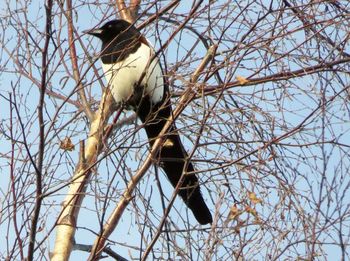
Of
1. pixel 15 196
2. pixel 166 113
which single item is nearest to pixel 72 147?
pixel 15 196

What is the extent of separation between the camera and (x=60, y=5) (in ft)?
12.7

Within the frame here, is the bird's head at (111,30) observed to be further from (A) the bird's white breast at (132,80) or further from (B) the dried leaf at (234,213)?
(B) the dried leaf at (234,213)

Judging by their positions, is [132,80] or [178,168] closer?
[178,168]

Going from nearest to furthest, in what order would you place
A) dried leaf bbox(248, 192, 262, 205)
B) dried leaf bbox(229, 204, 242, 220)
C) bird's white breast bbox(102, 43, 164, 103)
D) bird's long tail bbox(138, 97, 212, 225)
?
dried leaf bbox(229, 204, 242, 220) → dried leaf bbox(248, 192, 262, 205) → bird's long tail bbox(138, 97, 212, 225) → bird's white breast bbox(102, 43, 164, 103)

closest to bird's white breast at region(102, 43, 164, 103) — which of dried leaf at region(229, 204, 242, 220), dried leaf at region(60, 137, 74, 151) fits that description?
dried leaf at region(60, 137, 74, 151)

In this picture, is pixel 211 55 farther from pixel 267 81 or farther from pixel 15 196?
pixel 15 196

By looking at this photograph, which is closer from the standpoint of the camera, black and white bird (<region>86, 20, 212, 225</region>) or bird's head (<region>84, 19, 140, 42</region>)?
black and white bird (<region>86, 20, 212, 225</region>)

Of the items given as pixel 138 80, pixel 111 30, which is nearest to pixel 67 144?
pixel 138 80

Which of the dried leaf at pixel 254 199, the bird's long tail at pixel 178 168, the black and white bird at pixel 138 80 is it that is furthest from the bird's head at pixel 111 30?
the dried leaf at pixel 254 199

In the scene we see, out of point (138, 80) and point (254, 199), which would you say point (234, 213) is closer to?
point (254, 199)

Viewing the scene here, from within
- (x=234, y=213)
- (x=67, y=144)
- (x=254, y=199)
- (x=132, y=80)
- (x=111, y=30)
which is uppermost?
(x=111, y=30)

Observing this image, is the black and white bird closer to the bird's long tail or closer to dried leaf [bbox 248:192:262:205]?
the bird's long tail

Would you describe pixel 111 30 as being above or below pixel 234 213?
above

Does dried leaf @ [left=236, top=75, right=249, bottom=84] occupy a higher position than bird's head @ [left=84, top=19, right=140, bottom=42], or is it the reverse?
bird's head @ [left=84, top=19, right=140, bottom=42]
